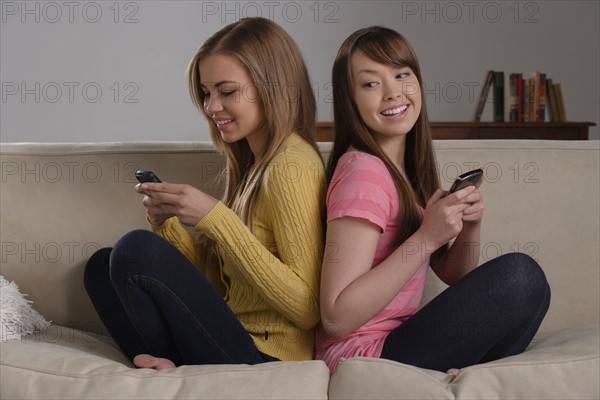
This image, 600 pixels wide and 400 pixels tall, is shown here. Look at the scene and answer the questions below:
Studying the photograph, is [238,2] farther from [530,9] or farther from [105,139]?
[530,9]

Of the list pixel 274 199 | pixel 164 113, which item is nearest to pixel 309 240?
pixel 274 199

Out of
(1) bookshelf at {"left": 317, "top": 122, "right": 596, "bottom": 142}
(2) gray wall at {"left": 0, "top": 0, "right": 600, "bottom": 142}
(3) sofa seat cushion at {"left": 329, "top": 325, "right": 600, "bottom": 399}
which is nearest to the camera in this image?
(3) sofa seat cushion at {"left": 329, "top": 325, "right": 600, "bottom": 399}

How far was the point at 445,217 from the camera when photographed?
1.38 metres

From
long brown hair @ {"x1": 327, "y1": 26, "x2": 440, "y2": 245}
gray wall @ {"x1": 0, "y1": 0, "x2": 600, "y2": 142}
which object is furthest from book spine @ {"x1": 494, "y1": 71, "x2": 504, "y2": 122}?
long brown hair @ {"x1": 327, "y1": 26, "x2": 440, "y2": 245}

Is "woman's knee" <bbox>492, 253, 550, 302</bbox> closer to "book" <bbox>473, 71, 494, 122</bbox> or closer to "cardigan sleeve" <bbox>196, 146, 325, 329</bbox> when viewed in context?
"cardigan sleeve" <bbox>196, 146, 325, 329</bbox>

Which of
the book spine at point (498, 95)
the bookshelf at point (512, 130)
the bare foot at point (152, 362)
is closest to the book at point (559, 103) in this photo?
the bookshelf at point (512, 130)

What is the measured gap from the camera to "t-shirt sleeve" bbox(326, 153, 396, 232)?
1.38 meters

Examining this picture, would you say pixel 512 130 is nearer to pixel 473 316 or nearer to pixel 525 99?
pixel 525 99

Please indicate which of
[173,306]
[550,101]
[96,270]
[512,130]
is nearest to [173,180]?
[96,270]

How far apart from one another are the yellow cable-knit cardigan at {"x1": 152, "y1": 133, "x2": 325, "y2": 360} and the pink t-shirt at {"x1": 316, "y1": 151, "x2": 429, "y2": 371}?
45 millimetres

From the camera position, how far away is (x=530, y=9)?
4.00 metres

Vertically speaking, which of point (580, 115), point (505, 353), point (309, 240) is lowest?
point (580, 115)

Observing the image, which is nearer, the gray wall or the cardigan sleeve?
the cardigan sleeve

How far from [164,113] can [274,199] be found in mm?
2718
